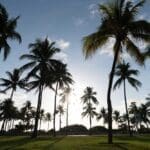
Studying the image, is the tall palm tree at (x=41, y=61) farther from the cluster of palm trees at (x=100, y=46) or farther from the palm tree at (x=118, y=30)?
the palm tree at (x=118, y=30)

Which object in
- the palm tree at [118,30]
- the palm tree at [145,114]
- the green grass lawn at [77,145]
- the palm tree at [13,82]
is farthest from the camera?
the palm tree at [145,114]

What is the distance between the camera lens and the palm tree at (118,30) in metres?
21.9

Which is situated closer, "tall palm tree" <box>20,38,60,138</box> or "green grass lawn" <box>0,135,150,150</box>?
"green grass lawn" <box>0,135,150,150</box>

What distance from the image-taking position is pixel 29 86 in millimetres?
41188

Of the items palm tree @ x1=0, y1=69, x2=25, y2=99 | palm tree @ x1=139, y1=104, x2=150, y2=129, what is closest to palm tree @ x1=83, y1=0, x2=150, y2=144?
palm tree @ x1=0, y1=69, x2=25, y2=99

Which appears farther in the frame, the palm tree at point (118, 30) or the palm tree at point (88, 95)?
the palm tree at point (88, 95)

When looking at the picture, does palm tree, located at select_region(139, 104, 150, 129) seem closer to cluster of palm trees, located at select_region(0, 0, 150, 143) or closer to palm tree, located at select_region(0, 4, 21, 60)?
cluster of palm trees, located at select_region(0, 0, 150, 143)

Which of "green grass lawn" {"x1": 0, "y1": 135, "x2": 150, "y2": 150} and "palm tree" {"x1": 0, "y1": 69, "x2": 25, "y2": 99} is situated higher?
"palm tree" {"x1": 0, "y1": 69, "x2": 25, "y2": 99}

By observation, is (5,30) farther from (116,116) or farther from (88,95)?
(116,116)

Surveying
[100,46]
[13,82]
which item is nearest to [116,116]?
[13,82]

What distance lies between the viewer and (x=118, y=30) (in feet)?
73.1

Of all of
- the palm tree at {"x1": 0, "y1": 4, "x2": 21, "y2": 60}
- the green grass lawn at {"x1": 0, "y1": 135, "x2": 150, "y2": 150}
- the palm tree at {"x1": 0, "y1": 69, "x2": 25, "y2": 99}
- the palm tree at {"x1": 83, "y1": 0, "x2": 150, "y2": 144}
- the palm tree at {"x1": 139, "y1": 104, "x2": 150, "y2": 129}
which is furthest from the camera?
the palm tree at {"x1": 139, "y1": 104, "x2": 150, "y2": 129}

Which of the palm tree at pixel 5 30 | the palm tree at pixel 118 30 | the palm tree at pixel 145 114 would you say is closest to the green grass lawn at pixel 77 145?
the palm tree at pixel 118 30

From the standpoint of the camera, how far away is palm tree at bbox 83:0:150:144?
71.8 feet
